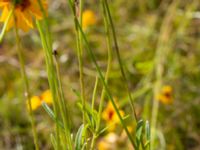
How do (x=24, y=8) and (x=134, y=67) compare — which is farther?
(x=134, y=67)

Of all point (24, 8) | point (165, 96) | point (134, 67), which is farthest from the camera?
point (134, 67)

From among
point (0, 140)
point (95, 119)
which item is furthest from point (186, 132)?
point (95, 119)

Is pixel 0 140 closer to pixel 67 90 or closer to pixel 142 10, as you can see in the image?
pixel 67 90

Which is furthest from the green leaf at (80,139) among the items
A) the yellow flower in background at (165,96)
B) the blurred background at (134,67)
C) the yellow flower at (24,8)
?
the yellow flower in background at (165,96)

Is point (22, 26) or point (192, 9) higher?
point (22, 26)

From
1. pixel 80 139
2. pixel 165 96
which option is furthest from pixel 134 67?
pixel 80 139

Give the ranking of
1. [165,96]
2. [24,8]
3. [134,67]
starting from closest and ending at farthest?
[24,8]
[165,96]
[134,67]

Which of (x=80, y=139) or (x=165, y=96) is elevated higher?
(x=80, y=139)

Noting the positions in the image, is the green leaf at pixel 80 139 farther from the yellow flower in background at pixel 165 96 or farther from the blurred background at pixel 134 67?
the yellow flower in background at pixel 165 96

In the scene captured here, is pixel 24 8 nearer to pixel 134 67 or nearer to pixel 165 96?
pixel 165 96
